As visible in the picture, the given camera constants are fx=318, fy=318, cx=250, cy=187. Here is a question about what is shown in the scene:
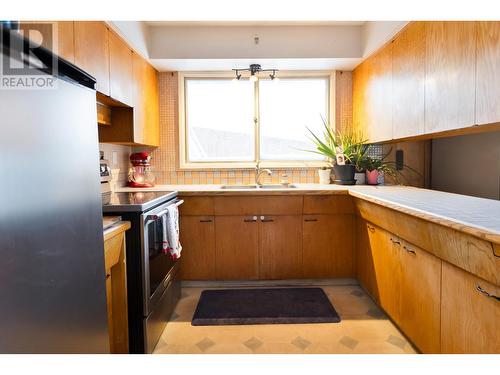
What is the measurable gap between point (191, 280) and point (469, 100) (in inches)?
94.8

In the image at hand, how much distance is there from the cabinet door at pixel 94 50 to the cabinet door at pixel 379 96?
6.69ft

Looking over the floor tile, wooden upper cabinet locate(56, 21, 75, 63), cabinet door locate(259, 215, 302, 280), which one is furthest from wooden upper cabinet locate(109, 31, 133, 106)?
the floor tile

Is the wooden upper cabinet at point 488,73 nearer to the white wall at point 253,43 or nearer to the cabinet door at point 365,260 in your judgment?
the cabinet door at point 365,260

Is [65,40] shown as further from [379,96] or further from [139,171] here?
[379,96]

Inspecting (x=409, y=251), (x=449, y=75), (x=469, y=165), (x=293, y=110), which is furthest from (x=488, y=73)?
(x=293, y=110)

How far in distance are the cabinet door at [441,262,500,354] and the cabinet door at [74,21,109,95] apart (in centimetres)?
202

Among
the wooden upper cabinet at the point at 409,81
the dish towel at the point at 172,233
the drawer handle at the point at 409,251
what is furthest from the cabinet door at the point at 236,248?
the wooden upper cabinet at the point at 409,81

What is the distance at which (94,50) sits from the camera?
70.8 inches

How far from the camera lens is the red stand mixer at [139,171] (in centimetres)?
293

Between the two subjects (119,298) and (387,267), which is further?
(387,267)

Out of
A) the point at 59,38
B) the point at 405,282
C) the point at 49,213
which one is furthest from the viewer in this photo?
the point at 405,282

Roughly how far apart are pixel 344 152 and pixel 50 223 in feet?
8.79

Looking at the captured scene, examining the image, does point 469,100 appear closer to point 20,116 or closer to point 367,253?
point 367,253
